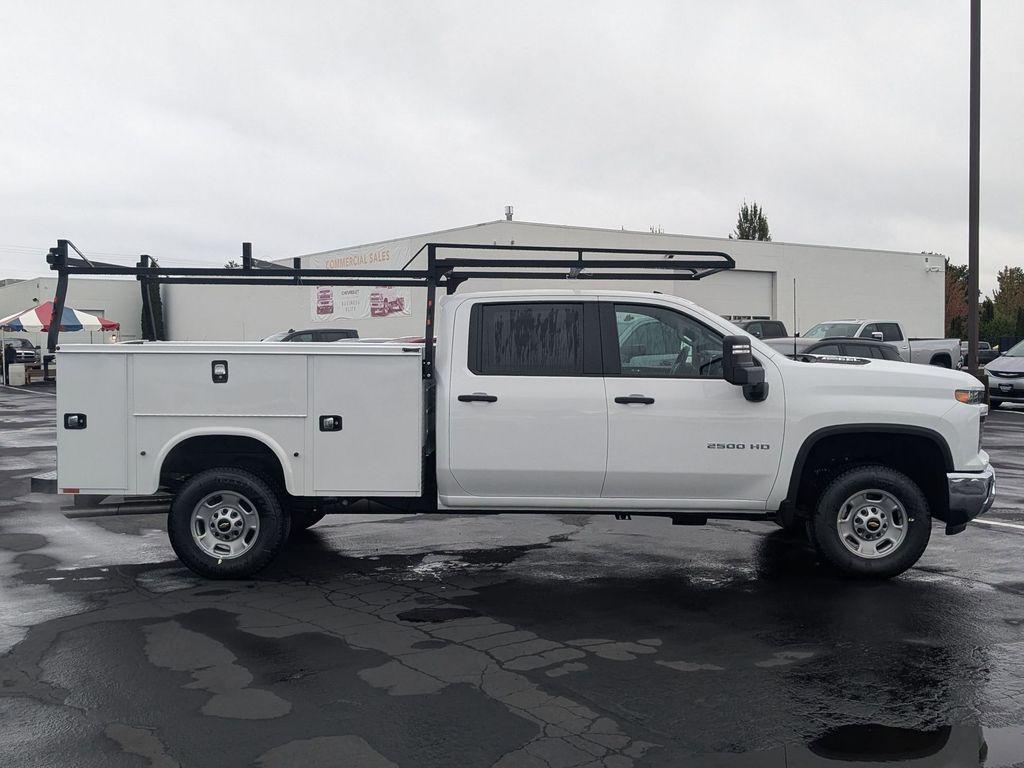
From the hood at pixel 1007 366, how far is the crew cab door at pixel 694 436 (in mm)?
17429

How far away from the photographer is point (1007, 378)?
2183 centimetres

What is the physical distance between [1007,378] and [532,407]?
18.4 m

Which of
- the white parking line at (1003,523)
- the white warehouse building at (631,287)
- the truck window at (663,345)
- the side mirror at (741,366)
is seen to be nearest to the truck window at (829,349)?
the white parking line at (1003,523)

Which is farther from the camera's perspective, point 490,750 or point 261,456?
point 261,456

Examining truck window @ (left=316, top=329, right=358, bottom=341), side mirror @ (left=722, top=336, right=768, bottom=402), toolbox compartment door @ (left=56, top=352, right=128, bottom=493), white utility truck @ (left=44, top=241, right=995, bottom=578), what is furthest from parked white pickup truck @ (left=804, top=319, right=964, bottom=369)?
toolbox compartment door @ (left=56, top=352, right=128, bottom=493)

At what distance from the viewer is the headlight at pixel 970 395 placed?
688 centimetres

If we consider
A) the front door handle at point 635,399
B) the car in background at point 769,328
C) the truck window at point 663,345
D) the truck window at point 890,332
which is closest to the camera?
the front door handle at point 635,399

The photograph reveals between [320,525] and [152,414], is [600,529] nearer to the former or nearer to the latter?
[320,525]

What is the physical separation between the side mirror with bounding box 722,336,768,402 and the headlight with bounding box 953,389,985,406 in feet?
4.48

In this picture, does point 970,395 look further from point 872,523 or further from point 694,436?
point 694,436

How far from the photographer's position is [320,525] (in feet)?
30.9

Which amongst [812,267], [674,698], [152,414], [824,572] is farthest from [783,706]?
[812,267]

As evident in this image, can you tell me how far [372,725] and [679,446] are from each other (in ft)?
10.5

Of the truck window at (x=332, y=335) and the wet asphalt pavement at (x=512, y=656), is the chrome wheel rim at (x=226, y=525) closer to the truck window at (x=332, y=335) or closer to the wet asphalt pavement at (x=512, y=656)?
the wet asphalt pavement at (x=512, y=656)
